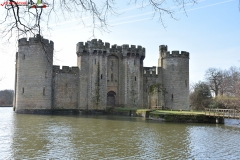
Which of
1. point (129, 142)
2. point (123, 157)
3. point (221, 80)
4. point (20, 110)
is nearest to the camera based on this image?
point (123, 157)

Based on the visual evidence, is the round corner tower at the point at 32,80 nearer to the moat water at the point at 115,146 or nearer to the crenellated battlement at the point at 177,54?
the crenellated battlement at the point at 177,54

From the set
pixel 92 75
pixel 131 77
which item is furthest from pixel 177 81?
pixel 92 75

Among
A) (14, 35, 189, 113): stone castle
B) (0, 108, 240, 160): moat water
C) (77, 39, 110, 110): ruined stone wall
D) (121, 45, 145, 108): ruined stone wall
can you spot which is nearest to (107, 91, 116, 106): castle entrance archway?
(14, 35, 189, 113): stone castle

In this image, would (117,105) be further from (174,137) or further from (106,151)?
(106,151)

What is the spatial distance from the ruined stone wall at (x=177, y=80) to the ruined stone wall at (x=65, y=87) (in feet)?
32.0

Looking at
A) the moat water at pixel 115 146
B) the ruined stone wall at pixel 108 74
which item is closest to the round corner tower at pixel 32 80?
the ruined stone wall at pixel 108 74

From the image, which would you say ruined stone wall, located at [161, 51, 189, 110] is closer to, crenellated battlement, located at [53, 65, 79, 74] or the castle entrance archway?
the castle entrance archway

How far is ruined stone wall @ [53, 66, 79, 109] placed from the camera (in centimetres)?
2948

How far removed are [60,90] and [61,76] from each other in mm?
1416

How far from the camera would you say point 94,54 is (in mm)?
29797

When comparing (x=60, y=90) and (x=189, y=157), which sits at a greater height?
(x=60, y=90)

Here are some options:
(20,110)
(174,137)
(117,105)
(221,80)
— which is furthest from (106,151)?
(221,80)

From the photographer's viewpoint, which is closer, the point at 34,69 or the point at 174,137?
the point at 174,137

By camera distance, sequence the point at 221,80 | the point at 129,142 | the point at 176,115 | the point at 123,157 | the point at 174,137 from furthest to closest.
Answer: the point at 221,80
the point at 176,115
the point at 174,137
the point at 129,142
the point at 123,157
